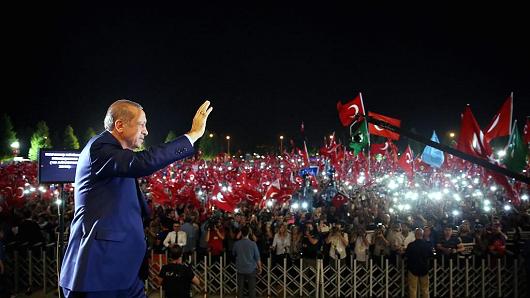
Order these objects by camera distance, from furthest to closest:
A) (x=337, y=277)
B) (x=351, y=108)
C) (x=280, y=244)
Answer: (x=351, y=108) < (x=280, y=244) < (x=337, y=277)

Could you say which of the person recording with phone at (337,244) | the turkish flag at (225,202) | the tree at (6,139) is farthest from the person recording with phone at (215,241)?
the tree at (6,139)

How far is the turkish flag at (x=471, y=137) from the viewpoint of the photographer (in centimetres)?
1330

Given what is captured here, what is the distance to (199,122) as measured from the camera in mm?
2535

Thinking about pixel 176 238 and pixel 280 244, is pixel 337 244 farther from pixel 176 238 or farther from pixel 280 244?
pixel 176 238

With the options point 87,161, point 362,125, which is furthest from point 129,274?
point 362,125

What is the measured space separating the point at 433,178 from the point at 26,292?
81.3 ft

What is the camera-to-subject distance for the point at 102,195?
2287mm

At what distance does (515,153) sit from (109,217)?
47.9ft

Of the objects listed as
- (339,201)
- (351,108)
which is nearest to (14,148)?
(339,201)

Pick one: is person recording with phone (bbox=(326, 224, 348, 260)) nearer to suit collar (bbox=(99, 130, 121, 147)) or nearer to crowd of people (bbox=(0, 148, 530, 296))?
crowd of people (bbox=(0, 148, 530, 296))

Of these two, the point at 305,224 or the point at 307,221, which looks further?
the point at 307,221

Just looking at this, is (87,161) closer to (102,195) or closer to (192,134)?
(102,195)

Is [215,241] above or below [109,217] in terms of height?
below

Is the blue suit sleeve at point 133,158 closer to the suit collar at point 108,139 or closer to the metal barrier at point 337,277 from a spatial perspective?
the suit collar at point 108,139
